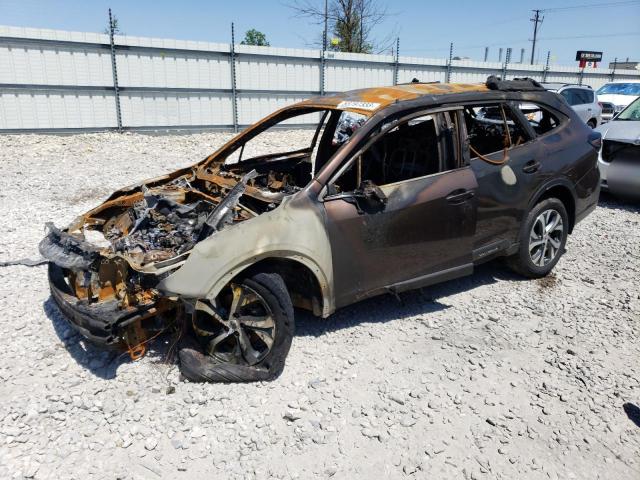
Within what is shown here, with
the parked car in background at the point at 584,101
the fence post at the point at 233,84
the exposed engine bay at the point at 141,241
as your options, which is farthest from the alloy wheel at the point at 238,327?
the parked car in background at the point at 584,101

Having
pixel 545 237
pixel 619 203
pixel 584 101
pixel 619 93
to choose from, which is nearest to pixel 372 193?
pixel 545 237

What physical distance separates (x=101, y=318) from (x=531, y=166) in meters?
3.59

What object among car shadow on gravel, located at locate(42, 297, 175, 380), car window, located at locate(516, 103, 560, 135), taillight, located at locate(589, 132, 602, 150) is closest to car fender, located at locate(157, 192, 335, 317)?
car shadow on gravel, located at locate(42, 297, 175, 380)

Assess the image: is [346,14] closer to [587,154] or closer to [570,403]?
[587,154]

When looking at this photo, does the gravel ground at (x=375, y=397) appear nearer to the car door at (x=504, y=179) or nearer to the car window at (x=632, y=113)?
the car door at (x=504, y=179)

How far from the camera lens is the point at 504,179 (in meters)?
4.22

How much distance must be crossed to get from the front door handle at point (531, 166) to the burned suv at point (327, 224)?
0.01m

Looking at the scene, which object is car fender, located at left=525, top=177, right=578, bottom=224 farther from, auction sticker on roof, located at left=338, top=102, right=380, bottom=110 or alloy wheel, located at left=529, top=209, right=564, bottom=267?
auction sticker on roof, located at left=338, top=102, right=380, bottom=110

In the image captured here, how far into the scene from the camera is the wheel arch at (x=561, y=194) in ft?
14.8

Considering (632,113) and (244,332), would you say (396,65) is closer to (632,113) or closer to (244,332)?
(632,113)

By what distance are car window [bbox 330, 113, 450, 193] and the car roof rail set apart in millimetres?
791

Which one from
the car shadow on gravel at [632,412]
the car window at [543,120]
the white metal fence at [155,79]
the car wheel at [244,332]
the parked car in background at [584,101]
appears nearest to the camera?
the car shadow on gravel at [632,412]

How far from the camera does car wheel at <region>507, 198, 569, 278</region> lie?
455cm

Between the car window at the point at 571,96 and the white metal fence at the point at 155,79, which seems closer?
the white metal fence at the point at 155,79
